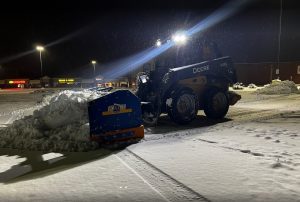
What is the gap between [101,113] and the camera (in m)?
8.29

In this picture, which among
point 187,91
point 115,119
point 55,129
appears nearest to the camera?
point 115,119

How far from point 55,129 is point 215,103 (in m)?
5.24

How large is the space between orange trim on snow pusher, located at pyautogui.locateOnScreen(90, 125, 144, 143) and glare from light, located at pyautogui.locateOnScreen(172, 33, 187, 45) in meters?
4.14

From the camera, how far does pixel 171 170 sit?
20.1 ft

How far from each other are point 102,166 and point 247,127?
4.79 m

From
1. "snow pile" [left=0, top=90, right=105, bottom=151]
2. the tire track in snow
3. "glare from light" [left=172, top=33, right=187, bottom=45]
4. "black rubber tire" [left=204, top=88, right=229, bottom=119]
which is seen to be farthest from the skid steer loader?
the tire track in snow

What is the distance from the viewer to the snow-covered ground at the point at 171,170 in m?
5.05

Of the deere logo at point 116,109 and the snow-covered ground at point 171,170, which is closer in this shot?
the snow-covered ground at point 171,170

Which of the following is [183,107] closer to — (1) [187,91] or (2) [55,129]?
(1) [187,91]

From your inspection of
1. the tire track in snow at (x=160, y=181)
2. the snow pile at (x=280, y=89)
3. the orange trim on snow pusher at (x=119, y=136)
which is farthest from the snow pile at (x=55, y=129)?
the snow pile at (x=280, y=89)

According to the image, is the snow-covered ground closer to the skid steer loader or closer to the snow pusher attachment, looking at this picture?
the snow pusher attachment

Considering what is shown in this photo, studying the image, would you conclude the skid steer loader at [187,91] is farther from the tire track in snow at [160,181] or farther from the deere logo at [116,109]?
the tire track in snow at [160,181]

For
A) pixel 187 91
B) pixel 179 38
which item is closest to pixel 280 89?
pixel 179 38

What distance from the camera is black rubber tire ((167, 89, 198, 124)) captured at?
426 inches
